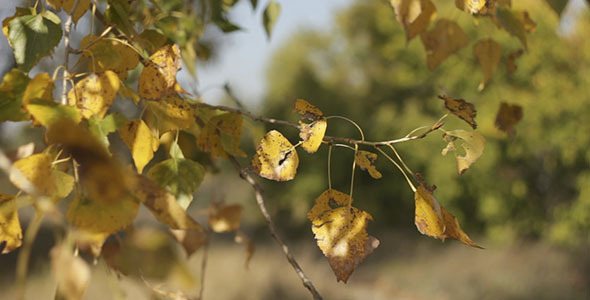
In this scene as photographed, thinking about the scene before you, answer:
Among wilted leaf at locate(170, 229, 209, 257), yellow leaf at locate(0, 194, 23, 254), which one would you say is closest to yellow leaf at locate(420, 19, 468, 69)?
wilted leaf at locate(170, 229, 209, 257)

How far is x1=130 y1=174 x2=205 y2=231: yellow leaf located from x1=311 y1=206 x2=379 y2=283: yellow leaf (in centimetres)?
11

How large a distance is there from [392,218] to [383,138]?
47.3 inches

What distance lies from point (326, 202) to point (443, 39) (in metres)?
0.32

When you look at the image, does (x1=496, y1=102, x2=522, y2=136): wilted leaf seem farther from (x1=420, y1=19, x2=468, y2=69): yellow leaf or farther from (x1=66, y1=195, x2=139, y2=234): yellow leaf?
(x1=66, y1=195, x2=139, y2=234): yellow leaf

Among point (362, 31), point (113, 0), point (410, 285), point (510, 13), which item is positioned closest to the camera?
point (113, 0)

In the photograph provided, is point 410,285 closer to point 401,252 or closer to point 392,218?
point 401,252

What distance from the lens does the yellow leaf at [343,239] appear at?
327 millimetres

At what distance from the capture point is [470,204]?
5266 mm

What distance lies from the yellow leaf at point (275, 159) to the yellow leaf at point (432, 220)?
0.09 metres

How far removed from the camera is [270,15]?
740mm

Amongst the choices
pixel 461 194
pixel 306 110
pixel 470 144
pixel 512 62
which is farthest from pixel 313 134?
pixel 461 194

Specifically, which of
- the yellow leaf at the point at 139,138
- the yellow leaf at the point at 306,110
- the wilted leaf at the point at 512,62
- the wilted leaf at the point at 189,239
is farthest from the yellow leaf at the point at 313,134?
the wilted leaf at the point at 512,62

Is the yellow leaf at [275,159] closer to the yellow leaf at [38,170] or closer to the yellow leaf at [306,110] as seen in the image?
the yellow leaf at [306,110]

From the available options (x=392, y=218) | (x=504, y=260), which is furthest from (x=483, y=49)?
(x=392, y=218)
